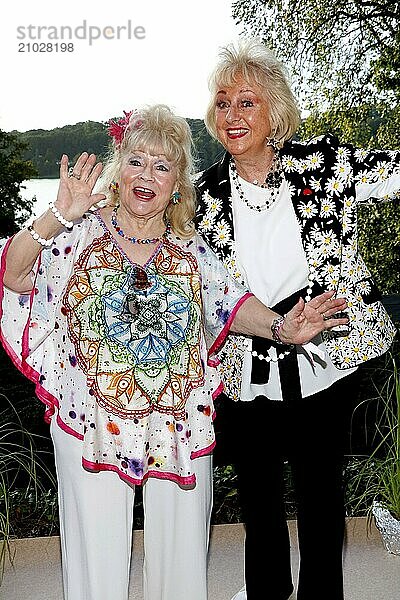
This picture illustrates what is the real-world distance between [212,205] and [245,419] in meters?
0.66

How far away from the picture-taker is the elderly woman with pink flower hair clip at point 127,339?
211 centimetres

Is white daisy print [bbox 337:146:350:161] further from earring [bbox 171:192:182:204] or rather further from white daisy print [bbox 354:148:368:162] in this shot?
earring [bbox 171:192:182:204]

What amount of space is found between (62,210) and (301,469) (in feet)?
3.60

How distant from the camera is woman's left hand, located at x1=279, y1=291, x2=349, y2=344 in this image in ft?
7.22

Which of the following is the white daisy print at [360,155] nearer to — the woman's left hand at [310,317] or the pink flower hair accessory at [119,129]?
the woman's left hand at [310,317]

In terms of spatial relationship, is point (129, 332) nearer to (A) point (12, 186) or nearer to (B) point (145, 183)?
(B) point (145, 183)

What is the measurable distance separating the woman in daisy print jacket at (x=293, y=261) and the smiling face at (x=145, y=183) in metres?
0.31

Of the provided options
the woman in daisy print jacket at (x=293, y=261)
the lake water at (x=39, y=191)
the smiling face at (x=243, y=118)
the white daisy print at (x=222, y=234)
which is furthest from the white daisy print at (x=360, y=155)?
the lake water at (x=39, y=191)

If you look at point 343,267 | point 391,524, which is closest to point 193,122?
point 343,267

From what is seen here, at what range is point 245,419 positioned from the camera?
262 centimetres

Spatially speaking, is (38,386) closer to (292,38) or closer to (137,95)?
(137,95)
